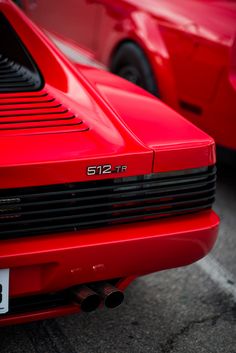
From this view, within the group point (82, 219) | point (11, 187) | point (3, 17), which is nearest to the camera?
point (11, 187)

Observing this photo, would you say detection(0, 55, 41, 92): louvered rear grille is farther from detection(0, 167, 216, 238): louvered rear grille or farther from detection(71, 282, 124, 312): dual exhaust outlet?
detection(71, 282, 124, 312): dual exhaust outlet

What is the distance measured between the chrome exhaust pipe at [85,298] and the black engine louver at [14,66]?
97 cm

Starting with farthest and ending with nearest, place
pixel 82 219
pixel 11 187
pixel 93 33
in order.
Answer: pixel 93 33 < pixel 82 219 < pixel 11 187

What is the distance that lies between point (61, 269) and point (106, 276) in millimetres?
225

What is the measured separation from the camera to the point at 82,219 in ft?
8.11

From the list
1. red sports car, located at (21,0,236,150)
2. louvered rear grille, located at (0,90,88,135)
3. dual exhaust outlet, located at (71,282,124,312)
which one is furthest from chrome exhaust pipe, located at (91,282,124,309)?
red sports car, located at (21,0,236,150)

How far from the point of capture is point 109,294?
8.25 feet

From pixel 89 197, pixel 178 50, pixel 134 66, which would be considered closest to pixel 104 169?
pixel 89 197

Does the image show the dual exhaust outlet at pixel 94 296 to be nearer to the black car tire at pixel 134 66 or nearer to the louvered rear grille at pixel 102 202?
the louvered rear grille at pixel 102 202

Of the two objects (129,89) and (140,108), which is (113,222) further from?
(129,89)

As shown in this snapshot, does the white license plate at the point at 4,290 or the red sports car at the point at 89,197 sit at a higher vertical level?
the red sports car at the point at 89,197

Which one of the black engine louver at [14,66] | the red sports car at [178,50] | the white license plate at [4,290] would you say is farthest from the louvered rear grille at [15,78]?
the red sports car at [178,50]

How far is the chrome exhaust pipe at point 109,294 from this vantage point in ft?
8.28

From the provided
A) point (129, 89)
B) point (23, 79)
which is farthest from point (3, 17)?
point (129, 89)
